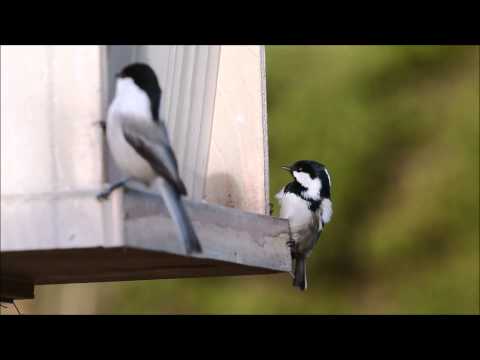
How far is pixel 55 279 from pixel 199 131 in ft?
1.70

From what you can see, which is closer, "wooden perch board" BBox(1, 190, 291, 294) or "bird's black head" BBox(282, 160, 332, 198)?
"wooden perch board" BBox(1, 190, 291, 294)

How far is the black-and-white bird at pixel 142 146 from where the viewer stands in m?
2.23

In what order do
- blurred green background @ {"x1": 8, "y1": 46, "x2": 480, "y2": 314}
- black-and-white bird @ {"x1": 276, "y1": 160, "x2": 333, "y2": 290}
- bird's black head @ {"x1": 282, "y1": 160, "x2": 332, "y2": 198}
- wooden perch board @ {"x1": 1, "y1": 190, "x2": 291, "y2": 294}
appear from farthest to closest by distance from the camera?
blurred green background @ {"x1": 8, "y1": 46, "x2": 480, "y2": 314} → bird's black head @ {"x1": 282, "y1": 160, "x2": 332, "y2": 198} → black-and-white bird @ {"x1": 276, "y1": 160, "x2": 333, "y2": 290} → wooden perch board @ {"x1": 1, "y1": 190, "x2": 291, "y2": 294}

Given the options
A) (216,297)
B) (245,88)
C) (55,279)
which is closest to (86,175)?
(55,279)

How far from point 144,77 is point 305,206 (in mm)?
1454

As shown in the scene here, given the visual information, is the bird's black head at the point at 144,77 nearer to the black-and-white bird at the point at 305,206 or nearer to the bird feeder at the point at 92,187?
the bird feeder at the point at 92,187

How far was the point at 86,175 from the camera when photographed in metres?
2.24

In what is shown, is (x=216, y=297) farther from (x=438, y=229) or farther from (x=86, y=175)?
(x=86, y=175)

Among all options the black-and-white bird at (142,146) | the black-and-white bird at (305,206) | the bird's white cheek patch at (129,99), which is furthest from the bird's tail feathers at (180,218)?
the black-and-white bird at (305,206)

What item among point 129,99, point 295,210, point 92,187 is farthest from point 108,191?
point 295,210

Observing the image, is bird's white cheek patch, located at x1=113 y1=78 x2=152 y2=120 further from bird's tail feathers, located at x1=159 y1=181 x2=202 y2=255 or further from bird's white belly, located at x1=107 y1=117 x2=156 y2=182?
bird's tail feathers, located at x1=159 y1=181 x2=202 y2=255

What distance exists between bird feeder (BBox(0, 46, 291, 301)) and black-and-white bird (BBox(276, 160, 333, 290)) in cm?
80

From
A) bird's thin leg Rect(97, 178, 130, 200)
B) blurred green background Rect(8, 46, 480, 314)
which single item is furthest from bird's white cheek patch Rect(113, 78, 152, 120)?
blurred green background Rect(8, 46, 480, 314)

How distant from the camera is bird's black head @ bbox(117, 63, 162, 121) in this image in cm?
226
